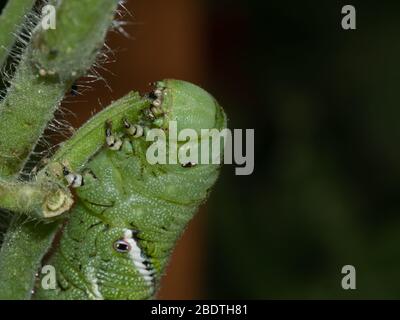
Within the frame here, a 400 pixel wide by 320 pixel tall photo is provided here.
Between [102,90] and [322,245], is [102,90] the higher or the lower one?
the higher one

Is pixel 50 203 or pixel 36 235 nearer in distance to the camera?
pixel 50 203

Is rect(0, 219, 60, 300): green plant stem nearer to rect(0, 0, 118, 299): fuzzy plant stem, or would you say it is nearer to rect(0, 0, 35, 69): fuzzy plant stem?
rect(0, 0, 118, 299): fuzzy plant stem

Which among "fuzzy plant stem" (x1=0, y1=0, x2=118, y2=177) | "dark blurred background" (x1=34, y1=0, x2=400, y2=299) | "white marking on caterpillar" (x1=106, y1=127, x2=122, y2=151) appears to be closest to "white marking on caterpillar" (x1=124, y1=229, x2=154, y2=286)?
"white marking on caterpillar" (x1=106, y1=127, x2=122, y2=151)

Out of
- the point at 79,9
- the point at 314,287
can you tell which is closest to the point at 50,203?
the point at 79,9

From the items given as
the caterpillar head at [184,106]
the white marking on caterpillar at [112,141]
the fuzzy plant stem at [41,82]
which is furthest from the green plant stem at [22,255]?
the caterpillar head at [184,106]

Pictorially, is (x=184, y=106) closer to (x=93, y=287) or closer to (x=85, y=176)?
(x=85, y=176)

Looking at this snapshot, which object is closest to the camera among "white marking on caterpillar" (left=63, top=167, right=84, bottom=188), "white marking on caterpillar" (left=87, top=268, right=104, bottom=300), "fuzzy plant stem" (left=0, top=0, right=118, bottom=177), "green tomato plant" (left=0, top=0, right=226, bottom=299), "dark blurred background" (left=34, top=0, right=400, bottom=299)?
"fuzzy plant stem" (left=0, top=0, right=118, bottom=177)
